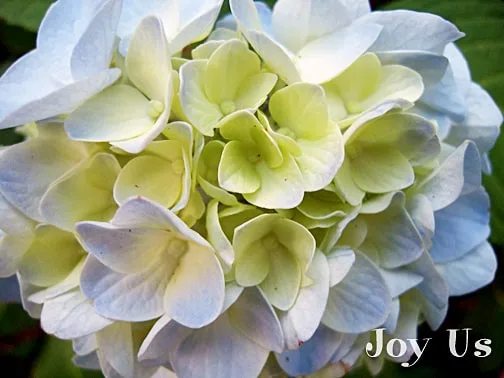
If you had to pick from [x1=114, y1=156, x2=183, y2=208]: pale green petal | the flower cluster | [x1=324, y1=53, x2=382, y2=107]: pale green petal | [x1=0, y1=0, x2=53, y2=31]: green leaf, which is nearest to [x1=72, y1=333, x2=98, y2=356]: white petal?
the flower cluster

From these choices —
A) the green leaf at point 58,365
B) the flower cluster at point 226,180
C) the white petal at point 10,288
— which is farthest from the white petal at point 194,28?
the green leaf at point 58,365

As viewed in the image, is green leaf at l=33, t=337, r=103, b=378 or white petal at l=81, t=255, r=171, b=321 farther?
green leaf at l=33, t=337, r=103, b=378

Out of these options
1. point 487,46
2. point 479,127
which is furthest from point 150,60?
point 487,46

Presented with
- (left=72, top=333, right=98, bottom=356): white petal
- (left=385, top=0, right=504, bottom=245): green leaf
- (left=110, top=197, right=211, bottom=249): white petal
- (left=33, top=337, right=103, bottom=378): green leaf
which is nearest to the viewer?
(left=110, top=197, right=211, bottom=249): white petal

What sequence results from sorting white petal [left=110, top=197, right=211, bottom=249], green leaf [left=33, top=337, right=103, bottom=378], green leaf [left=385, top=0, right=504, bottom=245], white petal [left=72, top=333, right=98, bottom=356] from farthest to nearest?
green leaf [left=33, top=337, right=103, bottom=378] < green leaf [left=385, top=0, right=504, bottom=245] < white petal [left=72, top=333, right=98, bottom=356] < white petal [left=110, top=197, right=211, bottom=249]

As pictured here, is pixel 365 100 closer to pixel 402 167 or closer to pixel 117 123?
pixel 402 167

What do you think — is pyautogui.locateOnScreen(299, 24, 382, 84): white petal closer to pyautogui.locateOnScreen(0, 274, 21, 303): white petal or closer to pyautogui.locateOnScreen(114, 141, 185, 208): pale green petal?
pyautogui.locateOnScreen(114, 141, 185, 208): pale green petal

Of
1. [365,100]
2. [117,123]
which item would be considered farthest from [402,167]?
[117,123]

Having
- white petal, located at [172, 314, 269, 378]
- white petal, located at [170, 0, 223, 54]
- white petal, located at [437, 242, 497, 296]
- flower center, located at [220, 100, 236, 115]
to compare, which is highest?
white petal, located at [170, 0, 223, 54]

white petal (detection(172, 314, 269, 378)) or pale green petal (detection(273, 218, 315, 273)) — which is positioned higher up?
pale green petal (detection(273, 218, 315, 273))
